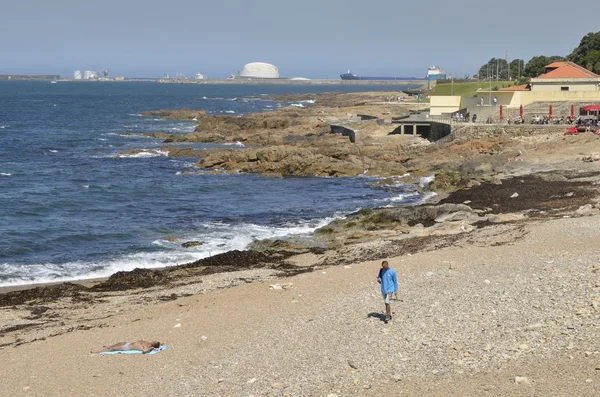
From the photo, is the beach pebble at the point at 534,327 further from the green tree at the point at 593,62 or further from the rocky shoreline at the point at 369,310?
the green tree at the point at 593,62

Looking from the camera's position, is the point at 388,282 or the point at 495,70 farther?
the point at 495,70

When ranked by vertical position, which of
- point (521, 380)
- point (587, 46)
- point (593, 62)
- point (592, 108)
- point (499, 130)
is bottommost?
point (521, 380)

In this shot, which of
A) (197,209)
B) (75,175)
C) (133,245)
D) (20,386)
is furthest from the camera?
(75,175)

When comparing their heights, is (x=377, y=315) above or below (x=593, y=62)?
below

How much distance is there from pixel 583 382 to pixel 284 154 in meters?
41.6

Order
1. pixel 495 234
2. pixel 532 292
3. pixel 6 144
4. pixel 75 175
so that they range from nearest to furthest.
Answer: pixel 532 292 < pixel 495 234 < pixel 75 175 < pixel 6 144

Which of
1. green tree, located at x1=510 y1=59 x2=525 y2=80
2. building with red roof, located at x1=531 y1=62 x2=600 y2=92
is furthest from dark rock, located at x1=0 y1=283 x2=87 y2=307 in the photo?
green tree, located at x1=510 y1=59 x2=525 y2=80

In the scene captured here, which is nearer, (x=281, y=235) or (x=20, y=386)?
(x=20, y=386)

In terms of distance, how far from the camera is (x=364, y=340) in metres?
15.8

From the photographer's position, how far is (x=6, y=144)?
71.1 m

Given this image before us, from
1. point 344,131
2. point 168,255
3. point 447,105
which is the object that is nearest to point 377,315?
point 168,255

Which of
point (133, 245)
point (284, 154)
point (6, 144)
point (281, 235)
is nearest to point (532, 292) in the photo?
point (281, 235)

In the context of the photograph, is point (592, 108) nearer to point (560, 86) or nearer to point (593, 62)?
point (560, 86)

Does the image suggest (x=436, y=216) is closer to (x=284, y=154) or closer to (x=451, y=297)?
(x=451, y=297)
